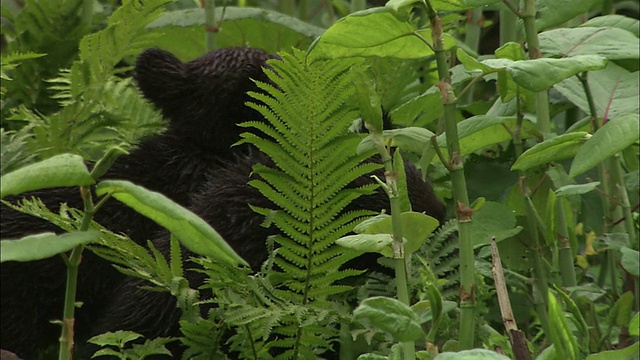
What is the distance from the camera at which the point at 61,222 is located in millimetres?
687

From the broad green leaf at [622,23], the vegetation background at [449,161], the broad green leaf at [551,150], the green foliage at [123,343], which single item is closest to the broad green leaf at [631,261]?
the vegetation background at [449,161]

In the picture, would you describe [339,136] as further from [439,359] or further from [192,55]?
[192,55]

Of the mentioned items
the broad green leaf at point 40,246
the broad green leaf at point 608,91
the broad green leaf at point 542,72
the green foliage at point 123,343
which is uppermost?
the broad green leaf at point 542,72

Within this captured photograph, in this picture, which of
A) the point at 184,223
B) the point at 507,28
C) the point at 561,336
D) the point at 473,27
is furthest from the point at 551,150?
the point at 473,27

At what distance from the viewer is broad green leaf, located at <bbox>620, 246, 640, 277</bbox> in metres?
0.77

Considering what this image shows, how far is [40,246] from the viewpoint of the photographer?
0.49 metres

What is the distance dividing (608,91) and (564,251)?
0.17 meters

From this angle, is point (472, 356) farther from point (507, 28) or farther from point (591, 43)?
point (507, 28)

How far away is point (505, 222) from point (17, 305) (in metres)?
0.55

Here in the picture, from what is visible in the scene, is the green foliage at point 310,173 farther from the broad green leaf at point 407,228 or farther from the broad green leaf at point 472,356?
the broad green leaf at point 472,356

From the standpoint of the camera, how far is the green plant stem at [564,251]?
869mm

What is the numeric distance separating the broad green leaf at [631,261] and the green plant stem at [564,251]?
0.08 m

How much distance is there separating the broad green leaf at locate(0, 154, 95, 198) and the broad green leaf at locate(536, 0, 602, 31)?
1.73 ft

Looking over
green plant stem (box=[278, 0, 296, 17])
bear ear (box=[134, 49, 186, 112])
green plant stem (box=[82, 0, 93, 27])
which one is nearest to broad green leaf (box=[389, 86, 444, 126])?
bear ear (box=[134, 49, 186, 112])
